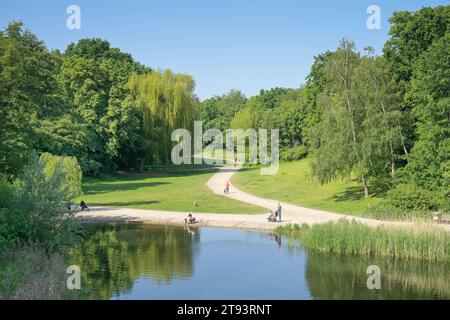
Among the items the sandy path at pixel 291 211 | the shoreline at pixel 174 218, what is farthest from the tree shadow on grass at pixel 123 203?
the sandy path at pixel 291 211

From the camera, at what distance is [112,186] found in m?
49.5

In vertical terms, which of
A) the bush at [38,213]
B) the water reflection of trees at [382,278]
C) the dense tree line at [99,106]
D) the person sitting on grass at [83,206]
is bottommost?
the water reflection of trees at [382,278]

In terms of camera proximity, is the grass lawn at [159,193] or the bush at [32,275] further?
the grass lawn at [159,193]

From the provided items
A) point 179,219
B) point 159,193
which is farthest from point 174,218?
point 159,193

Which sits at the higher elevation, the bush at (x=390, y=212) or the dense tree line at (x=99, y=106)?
the dense tree line at (x=99, y=106)

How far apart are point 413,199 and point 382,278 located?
40.4ft

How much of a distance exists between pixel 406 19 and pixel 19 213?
101 ft

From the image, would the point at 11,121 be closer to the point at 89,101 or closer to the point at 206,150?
the point at 89,101

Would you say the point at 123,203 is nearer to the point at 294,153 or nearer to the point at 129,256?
the point at 129,256

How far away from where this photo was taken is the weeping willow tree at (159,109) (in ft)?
197

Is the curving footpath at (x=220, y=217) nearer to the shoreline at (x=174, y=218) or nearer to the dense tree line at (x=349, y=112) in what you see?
the shoreline at (x=174, y=218)

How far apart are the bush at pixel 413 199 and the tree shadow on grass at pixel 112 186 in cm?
2458

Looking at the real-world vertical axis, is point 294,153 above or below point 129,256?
above

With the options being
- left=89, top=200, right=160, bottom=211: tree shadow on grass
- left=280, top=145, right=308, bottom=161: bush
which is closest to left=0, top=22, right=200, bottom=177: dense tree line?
left=89, top=200, right=160, bottom=211: tree shadow on grass
